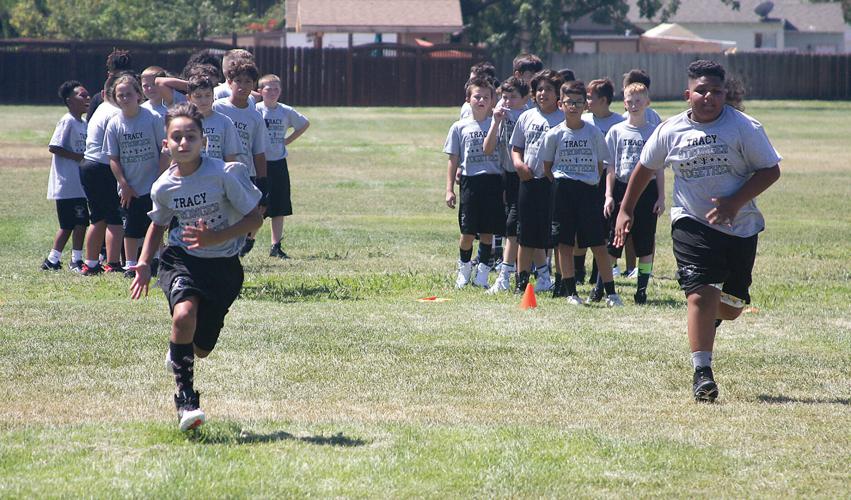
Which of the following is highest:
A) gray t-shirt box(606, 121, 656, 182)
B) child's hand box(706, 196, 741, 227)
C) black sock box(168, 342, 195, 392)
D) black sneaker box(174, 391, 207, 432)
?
gray t-shirt box(606, 121, 656, 182)

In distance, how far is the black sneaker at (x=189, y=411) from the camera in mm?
6281

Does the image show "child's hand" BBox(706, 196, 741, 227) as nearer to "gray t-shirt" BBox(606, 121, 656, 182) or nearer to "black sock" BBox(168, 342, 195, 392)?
"black sock" BBox(168, 342, 195, 392)

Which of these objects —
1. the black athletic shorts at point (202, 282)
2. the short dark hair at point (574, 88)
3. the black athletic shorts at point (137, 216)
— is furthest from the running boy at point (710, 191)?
the black athletic shorts at point (137, 216)

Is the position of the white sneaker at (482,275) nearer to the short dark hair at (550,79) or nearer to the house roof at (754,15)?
the short dark hair at (550,79)

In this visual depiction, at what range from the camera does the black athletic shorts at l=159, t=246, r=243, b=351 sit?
6.58 meters

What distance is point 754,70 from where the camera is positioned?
56.0 metres

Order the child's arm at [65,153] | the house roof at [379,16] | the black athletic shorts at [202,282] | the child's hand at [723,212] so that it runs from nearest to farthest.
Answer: the black athletic shorts at [202,282], the child's hand at [723,212], the child's arm at [65,153], the house roof at [379,16]

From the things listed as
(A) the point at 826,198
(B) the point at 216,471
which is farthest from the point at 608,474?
(A) the point at 826,198

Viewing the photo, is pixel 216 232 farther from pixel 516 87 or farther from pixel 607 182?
pixel 516 87

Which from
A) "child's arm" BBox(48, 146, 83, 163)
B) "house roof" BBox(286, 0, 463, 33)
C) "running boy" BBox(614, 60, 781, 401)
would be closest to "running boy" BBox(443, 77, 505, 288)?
"child's arm" BBox(48, 146, 83, 163)

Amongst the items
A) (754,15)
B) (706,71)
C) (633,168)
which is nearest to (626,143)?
(633,168)

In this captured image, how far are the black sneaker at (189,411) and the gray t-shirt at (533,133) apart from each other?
525 centimetres

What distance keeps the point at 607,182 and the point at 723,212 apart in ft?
13.1

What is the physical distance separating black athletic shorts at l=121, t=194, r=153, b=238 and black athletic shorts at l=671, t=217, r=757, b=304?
596cm
